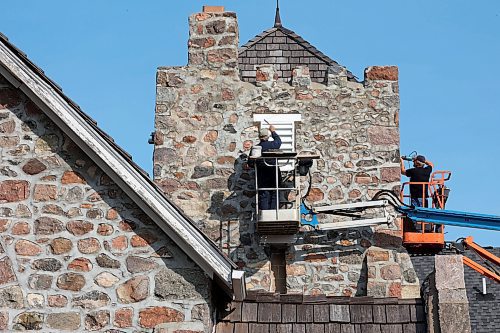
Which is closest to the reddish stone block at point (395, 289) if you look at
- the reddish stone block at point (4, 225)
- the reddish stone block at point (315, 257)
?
the reddish stone block at point (315, 257)

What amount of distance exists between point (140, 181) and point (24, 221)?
3.64 ft

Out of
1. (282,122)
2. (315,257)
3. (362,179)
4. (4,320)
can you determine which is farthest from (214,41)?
(4,320)

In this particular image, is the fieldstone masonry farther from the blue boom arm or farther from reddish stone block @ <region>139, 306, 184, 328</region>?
reddish stone block @ <region>139, 306, 184, 328</region>

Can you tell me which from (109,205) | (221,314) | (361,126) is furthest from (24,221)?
(361,126)

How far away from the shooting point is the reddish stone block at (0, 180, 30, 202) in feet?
32.8

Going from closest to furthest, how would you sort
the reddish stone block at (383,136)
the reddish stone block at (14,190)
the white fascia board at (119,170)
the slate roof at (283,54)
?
1. the white fascia board at (119,170)
2. the reddish stone block at (14,190)
3. the reddish stone block at (383,136)
4. the slate roof at (283,54)

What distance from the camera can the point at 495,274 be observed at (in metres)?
15.7

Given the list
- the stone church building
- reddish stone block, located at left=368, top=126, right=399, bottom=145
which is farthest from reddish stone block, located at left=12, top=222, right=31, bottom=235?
reddish stone block, located at left=368, top=126, right=399, bottom=145

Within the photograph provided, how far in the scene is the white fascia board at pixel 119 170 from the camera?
9.50m

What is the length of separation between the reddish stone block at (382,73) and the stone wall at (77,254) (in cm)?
721

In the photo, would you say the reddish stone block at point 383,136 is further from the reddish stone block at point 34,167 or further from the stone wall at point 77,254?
the reddish stone block at point 34,167

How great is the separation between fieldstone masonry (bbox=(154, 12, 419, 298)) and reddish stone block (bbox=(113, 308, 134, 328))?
227 inches

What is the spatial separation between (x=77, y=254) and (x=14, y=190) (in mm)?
827

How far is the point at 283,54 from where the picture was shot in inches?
714
